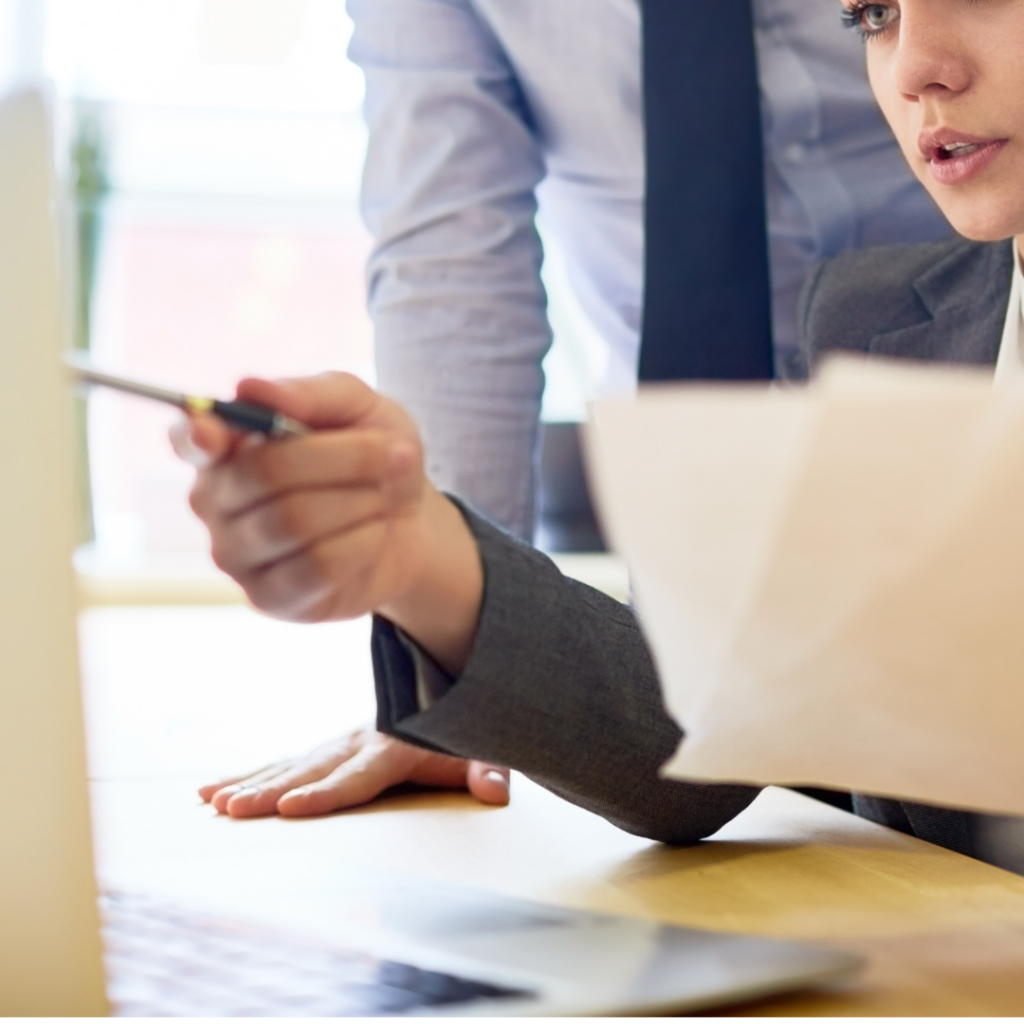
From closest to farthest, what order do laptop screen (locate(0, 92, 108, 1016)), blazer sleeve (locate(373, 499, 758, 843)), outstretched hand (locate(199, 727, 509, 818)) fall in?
laptop screen (locate(0, 92, 108, 1016)) < blazer sleeve (locate(373, 499, 758, 843)) < outstretched hand (locate(199, 727, 509, 818))

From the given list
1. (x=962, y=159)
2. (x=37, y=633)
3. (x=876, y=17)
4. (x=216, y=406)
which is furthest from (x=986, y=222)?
(x=37, y=633)

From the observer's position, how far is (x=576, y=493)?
85.1 inches

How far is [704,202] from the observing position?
1332 mm

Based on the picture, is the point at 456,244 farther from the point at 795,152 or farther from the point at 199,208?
the point at 199,208

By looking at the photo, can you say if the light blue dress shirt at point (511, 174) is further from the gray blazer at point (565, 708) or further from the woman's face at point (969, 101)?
the gray blazer at point (565, 708)

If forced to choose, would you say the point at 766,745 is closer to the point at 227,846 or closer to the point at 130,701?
the point at 227,846

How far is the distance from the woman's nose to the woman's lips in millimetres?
43

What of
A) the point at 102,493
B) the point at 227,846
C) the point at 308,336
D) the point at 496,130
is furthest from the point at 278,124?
the point at 227,846

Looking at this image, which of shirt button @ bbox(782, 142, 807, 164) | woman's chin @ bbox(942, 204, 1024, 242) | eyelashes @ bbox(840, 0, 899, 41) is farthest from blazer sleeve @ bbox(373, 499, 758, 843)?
shirt button @ bbox(782, 142, 807, 164)

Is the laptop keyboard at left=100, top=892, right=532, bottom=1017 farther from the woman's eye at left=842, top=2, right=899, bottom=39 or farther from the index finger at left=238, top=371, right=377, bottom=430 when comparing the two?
the woman's eye at left=842, top=2, right=899, bottom=39

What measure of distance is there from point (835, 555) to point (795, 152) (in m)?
1.05

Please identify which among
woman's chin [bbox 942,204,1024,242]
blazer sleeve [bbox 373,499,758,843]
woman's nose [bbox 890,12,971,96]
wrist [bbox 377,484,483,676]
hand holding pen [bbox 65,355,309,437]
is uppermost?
woman's nose [bbox 890,12,971,96]

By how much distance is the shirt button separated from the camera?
55.0 inches

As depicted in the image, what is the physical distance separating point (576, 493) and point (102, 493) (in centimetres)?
350
